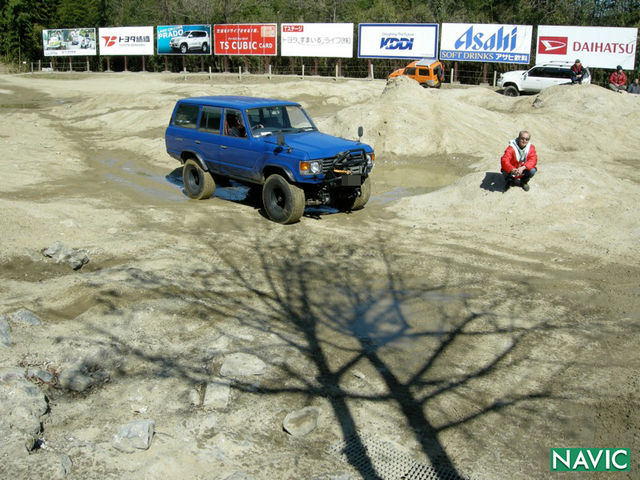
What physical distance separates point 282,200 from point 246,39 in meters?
34.4

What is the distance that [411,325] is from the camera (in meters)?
7.36

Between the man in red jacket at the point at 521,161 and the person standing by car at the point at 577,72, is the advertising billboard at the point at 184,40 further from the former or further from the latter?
the man in red jacket at the point at 521,161

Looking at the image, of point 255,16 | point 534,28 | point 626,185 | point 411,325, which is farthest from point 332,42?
point 411,325

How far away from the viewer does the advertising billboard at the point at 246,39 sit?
136 ft

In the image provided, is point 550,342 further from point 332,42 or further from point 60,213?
point 332,42

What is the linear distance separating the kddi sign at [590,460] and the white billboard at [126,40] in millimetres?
48410

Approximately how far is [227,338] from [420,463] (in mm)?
2673

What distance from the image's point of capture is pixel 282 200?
11.3 meters

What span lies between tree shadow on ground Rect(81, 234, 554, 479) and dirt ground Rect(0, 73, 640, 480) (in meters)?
0.03

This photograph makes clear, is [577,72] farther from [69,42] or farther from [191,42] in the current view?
[69,42]

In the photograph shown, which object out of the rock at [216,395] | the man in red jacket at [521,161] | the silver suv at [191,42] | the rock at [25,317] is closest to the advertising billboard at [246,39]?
the silver suv at [191,42]

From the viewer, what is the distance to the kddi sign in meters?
4.89

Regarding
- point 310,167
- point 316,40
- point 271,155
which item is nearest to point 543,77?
point 316,40

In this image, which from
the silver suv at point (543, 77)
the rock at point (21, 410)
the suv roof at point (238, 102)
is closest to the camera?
the rock at point (21, 410)
